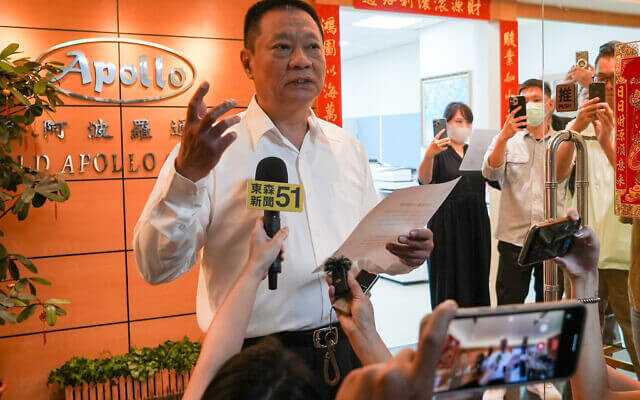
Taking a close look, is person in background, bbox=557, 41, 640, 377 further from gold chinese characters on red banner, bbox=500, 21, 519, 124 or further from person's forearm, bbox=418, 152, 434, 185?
gold chinese characters on red banner, bbox=500, 21, 519, 124

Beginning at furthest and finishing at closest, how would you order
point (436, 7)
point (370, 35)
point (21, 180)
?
point (370, 35), point (436, 7), point (21, 180)

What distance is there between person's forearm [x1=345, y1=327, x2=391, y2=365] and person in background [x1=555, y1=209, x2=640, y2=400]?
14.1 inches

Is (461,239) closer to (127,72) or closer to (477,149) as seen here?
(477,149)

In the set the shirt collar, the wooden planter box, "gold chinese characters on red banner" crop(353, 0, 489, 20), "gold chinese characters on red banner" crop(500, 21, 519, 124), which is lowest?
the wooden planter box

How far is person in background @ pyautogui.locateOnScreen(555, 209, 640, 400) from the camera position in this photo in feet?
3.38

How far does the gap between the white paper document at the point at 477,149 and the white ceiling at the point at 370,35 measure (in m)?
2.87

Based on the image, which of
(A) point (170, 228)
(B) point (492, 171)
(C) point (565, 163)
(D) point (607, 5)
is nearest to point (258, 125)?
(A) point (170, 228)

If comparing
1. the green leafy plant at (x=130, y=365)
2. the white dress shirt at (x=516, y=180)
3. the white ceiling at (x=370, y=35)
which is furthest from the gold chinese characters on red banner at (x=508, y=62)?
the green leafy plant at (x=130, y=365)

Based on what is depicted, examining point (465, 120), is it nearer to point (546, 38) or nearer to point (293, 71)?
point (546, 38)

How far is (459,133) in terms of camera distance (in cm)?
421

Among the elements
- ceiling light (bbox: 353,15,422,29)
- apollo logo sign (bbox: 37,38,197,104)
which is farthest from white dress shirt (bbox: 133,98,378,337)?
ceiling light (bbox: 353,15,422,29)

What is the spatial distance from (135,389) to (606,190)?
2.97 meters

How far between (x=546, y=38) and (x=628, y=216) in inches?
22.0

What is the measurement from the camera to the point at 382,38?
7.98 m
